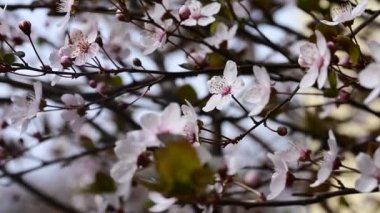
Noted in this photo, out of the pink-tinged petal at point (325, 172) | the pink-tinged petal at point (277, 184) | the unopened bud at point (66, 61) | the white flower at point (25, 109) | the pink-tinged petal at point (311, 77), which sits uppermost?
the pink-tinged petal at point (311, 77)

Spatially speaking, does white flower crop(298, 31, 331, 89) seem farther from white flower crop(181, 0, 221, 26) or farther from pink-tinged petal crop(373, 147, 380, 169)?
white flower crop(181, 0, 221, 26)

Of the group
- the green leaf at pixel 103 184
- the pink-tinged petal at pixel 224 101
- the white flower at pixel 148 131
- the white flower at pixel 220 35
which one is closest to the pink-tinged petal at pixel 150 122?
the white flower at pixel 148 131

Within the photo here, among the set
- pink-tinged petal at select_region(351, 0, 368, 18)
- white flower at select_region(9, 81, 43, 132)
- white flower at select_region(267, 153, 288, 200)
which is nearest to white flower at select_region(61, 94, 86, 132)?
white flower at select_region(9, 81, 43, 132)

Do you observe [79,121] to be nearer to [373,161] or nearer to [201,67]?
[201,67]

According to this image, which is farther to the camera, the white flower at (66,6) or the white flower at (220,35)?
the white flower at (220,35)

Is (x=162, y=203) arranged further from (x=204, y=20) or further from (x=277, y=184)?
(x=204, y=20)

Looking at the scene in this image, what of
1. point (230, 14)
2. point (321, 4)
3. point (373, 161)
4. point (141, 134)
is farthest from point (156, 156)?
point (321, 4)

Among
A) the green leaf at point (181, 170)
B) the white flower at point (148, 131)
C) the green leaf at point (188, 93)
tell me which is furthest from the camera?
the green leaf at point (188, 93)

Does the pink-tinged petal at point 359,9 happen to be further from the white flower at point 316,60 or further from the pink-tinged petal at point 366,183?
the pink-tinged petal at point 366,183
